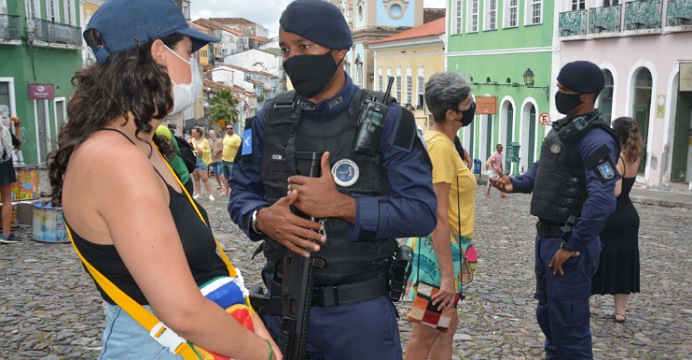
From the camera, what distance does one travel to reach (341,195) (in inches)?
107

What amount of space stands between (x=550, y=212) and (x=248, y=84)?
251 ft

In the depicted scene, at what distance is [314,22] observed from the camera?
2.97m

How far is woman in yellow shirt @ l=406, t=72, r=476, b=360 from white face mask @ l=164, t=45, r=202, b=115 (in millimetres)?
1814

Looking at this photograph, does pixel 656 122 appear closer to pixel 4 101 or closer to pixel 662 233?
pixel 662 233

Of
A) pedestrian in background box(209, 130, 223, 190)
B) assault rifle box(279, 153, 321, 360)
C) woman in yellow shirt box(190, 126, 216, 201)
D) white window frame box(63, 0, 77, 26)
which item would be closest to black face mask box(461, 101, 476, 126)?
assault rifle box(279, 153, 321, 360)

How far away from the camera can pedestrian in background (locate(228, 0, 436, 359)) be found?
107 inches

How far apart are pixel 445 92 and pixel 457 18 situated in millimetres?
32107

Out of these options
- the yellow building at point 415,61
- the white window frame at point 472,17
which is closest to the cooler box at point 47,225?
the white window frame at point 472,17

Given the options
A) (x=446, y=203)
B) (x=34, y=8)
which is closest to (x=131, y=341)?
(x=446, y=203)

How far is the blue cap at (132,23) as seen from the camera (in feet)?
6.77

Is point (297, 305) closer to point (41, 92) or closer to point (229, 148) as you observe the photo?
point (229, 148)

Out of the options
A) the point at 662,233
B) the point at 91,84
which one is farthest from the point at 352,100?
the point at 662,233

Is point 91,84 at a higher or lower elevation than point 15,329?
higher

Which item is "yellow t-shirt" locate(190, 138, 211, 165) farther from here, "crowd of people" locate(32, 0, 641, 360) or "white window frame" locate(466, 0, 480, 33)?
"white window frame" locate(466, 0, 480, 33)
